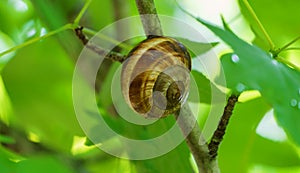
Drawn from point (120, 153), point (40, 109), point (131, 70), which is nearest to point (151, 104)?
point (131, 70)

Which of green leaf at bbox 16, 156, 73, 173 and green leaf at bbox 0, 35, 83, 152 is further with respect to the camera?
green leaf at bbox 0, 35, 83, 152

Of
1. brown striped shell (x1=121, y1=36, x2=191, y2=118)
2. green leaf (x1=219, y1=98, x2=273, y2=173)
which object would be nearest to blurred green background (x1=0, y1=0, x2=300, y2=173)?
green leaf (x1=219, y1=98, x2=273, y2=173)

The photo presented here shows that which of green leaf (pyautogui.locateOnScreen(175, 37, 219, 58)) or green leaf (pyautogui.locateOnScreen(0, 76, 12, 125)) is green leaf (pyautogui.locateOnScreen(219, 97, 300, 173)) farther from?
green leaf (pyautogui.locateOnScreen(0, 76, 12, 125))

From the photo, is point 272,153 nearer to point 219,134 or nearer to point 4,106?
point 219,134

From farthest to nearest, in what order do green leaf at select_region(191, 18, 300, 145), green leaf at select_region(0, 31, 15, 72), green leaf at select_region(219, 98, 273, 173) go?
green leaf at select_region(0, 31, 15, 72), green leaf at select_region(219, 98, 273, 173), green leaf at select_region(191, 18, 300, 145)

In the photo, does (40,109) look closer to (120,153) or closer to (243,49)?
(120,153)

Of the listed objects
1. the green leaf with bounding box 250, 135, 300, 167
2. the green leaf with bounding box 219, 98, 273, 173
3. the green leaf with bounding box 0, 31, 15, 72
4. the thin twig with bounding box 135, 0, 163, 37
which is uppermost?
the green leaf with bounding box 0, 31, 15, 72

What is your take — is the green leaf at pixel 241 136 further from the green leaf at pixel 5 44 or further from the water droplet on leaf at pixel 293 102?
the green leaf at pixel 5 44
